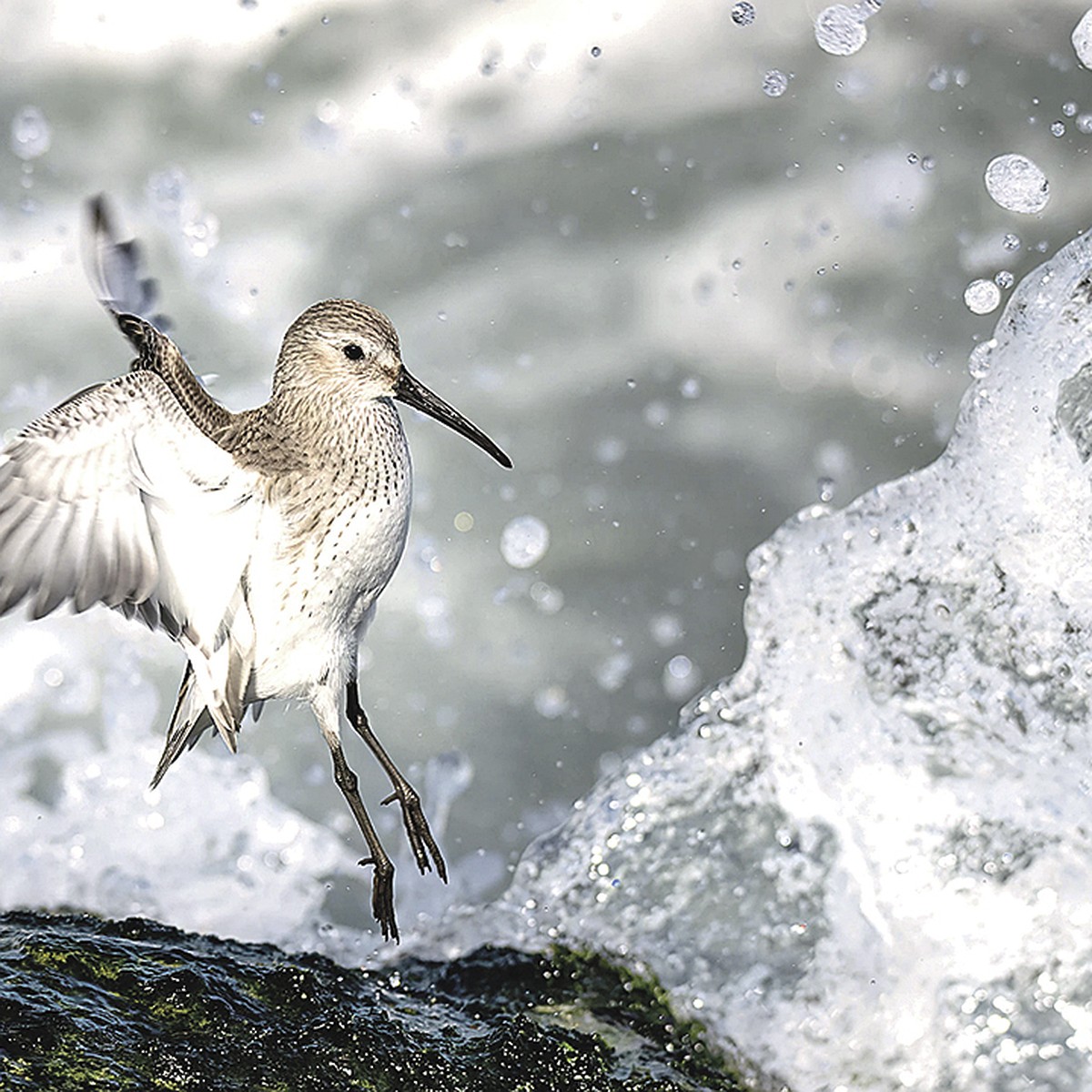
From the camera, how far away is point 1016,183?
4668 millimetres

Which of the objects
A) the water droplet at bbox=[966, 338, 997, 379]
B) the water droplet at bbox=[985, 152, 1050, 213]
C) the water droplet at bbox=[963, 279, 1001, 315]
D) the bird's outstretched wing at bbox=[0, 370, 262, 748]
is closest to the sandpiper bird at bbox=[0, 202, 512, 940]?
the bird's outstretched wing at bbox=[0, 370, 262, 748]

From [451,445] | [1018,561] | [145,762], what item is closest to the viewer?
[1018,561]

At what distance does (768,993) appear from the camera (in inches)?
110

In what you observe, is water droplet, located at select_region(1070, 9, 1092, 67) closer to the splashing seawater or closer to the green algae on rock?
the splashing seawater

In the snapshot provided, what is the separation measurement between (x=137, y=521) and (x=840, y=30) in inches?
129

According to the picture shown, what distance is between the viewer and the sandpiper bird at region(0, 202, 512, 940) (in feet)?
8.26

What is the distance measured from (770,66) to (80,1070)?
13.2 ft

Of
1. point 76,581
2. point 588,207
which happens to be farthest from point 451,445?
point 76,581

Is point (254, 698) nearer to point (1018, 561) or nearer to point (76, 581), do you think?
point (76, 581)

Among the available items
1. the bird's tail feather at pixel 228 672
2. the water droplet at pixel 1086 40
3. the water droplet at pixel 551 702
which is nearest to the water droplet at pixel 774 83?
the water droplet at pixel 1086 40

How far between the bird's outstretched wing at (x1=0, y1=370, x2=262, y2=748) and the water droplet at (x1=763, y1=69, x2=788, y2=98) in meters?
2.96

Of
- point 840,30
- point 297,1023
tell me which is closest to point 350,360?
point 297,1023

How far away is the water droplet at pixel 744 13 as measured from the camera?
4848mm

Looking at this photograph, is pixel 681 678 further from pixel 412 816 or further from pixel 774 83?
pixel 774 83
